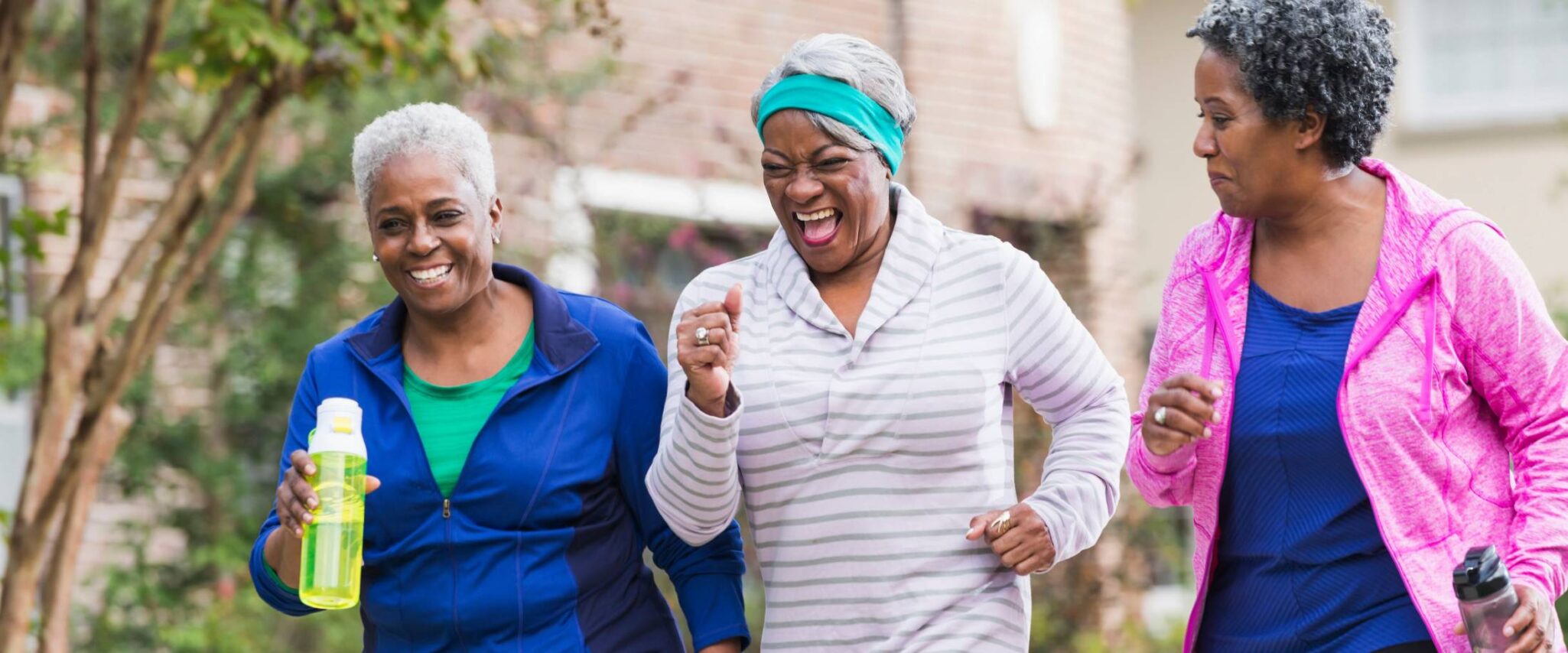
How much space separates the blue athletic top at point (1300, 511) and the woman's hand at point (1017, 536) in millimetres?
335

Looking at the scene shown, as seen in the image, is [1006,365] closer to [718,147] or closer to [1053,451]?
[1053,451]

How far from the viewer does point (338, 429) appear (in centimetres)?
327

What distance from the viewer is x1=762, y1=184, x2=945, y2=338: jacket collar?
342 cm

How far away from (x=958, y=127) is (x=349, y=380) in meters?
6.90

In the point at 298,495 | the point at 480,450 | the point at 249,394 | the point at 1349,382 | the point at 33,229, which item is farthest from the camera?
the point at 249,394

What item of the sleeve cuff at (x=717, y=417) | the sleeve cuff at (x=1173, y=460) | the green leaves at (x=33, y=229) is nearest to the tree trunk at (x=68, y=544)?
the green leaves at (x=33, y=229)

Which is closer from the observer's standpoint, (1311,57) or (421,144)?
(1311,57)

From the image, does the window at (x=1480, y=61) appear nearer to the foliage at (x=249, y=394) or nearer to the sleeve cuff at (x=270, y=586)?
the foliage at (x=249, y=394)

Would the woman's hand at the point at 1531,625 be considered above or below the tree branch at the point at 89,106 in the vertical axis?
below

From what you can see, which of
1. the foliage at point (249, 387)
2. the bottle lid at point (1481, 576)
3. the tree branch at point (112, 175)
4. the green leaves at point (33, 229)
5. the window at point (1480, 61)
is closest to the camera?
the bottle lid at point (1481, 576)

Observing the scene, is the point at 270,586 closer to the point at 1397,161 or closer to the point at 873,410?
the point at 873,410

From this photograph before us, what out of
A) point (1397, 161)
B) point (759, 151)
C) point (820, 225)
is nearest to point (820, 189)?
point (820, 225)

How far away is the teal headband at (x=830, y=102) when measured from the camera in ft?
11.0

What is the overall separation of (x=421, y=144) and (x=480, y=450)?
Answer: 1.89ft
